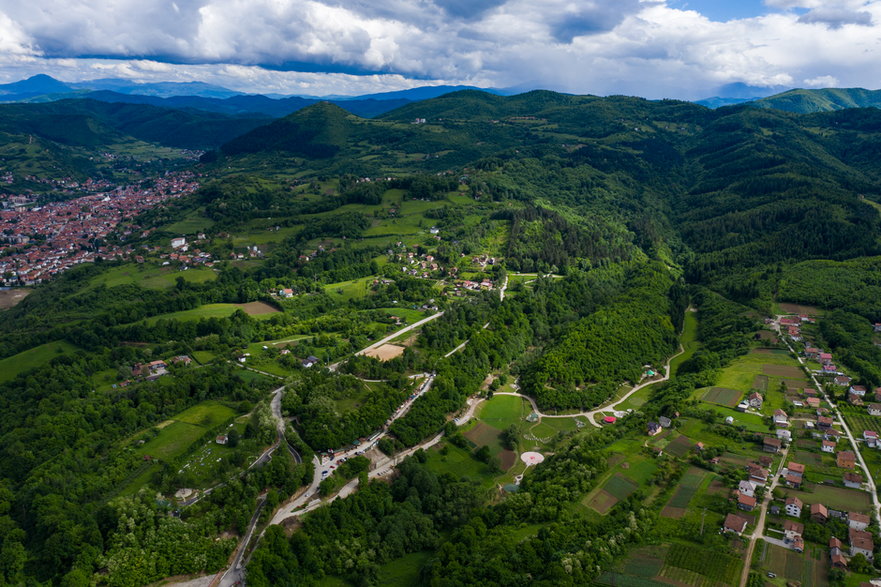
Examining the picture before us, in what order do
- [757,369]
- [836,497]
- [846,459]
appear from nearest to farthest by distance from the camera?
1. [836,497]
2. [846,459]
3. [757,369]

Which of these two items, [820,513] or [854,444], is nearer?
[820,513]

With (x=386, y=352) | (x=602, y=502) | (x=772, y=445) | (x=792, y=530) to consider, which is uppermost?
(x=772, y=445)

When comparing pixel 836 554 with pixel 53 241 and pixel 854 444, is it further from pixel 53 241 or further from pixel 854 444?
pixel 53 241

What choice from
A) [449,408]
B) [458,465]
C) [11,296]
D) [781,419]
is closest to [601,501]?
[458,465]

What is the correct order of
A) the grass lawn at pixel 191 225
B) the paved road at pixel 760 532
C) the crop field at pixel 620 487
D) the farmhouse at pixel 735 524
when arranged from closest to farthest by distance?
1. the paved road at pixel 760 532
2. the farmhouse at pixel 735 524
3. the crop field at pixel 620 487
4. the grass lawn at pixel 191 225

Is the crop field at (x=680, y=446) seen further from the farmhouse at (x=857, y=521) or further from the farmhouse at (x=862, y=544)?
the farmhouse at (x=862, y=544)

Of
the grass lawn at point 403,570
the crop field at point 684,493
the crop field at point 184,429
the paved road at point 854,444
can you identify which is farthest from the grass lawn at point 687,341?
the crop field at point 184,429
